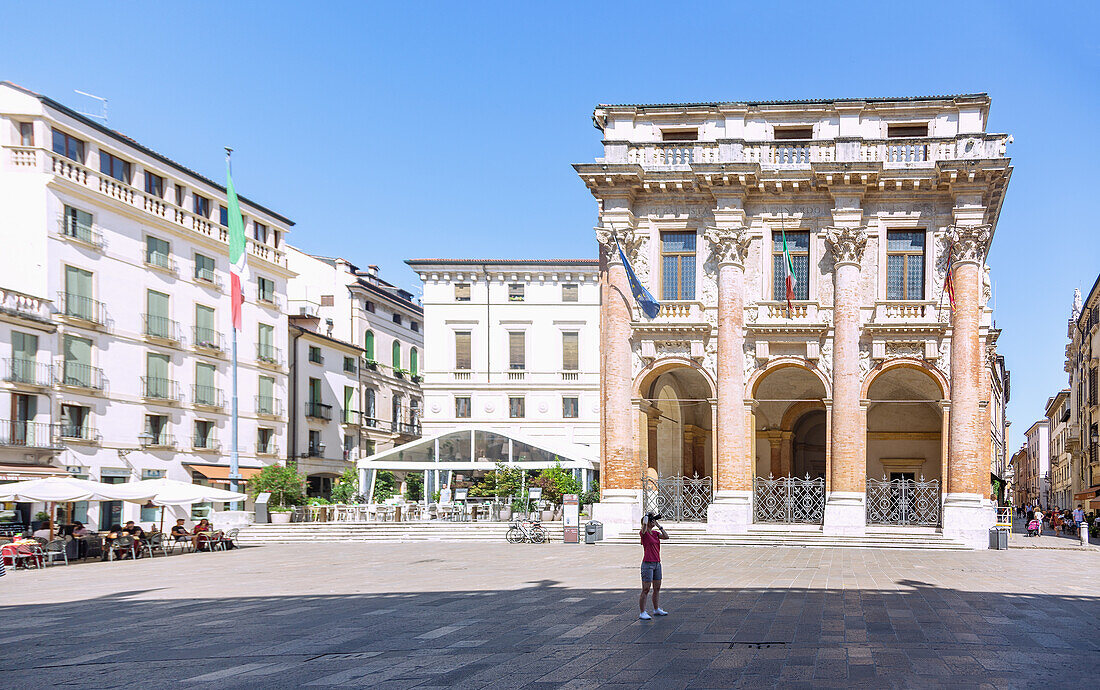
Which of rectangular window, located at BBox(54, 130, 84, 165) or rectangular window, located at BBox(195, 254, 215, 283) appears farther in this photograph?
rectangular window, located at BBox(195, 254, 215, 283)

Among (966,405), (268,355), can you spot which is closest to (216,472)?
(268,355)

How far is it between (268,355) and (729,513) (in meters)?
25.4

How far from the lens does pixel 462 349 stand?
5197 centimetres

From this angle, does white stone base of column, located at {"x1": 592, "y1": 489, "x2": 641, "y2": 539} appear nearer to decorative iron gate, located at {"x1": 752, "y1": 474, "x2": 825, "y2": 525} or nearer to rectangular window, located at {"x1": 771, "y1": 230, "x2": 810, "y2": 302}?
decorative iron gate, located at {"x1": 752, "y1": 474, "x2": 825, "y2": 525}

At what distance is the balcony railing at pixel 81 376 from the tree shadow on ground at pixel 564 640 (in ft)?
66.8

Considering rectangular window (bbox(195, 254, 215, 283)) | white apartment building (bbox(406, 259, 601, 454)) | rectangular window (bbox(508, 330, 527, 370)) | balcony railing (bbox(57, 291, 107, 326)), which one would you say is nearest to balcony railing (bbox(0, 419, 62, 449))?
balcony railing (bbox(57, 291, 107, 326))

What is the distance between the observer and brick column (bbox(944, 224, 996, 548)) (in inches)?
1126

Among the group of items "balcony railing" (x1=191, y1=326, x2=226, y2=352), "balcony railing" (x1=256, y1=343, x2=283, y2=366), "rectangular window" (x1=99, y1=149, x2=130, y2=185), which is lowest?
"balcony railing" (x1=256, y1=343, x2=283, y2=366)

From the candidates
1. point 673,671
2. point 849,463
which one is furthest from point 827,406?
point 673,671

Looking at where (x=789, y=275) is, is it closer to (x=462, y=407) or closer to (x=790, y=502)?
(x=790, y=502)

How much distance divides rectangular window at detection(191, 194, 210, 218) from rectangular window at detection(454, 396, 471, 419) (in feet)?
51.3

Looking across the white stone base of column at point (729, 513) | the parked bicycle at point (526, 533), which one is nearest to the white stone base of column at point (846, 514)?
the white stone base of column at point (729, 513)

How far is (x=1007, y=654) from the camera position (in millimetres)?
10906

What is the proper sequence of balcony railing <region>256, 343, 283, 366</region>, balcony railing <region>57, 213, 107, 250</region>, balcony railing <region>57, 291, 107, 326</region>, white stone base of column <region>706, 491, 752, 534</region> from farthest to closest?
balcony railing <region>256, 343, 283, 366</region> → balcony railing <region>57, 213, 107, 250</region> → balcony railing <region>57, 291, 107, 326</region> → white stone base of column <region>706, 491, 752, 534</region>
